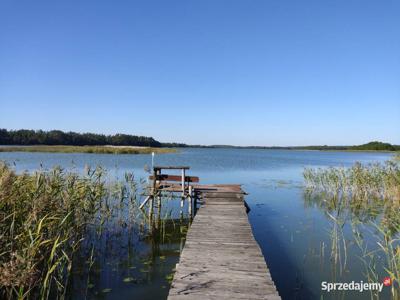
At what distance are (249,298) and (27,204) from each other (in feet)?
14.5

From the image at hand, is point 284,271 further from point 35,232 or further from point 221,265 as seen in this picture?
point 35,232

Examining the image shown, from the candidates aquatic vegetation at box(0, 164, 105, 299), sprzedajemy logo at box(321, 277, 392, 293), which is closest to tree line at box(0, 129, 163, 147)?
aquatic vegetation at box(0, 164, 105, 299)

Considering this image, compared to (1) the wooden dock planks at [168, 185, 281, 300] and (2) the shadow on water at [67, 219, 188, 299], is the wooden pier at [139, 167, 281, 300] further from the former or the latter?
(2) the shadow on water at [67, 219, 188, 299]

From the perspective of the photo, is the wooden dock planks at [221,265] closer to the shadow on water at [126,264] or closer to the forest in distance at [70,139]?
the shadow on water at [126,264]

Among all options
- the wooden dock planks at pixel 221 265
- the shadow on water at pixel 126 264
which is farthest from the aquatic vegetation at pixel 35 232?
the wooden dock planks at pixel 221 265

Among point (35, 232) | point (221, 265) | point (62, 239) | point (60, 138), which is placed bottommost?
point (221, 265)

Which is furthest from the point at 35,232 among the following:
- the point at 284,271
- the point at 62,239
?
the point at 284,271

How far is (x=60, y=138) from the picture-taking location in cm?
9219

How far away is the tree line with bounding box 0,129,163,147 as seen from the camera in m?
86.3

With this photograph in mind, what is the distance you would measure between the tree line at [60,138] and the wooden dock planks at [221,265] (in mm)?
92398

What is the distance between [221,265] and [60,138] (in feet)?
320

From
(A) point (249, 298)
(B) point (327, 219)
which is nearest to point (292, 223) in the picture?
(B) point (327, 219)

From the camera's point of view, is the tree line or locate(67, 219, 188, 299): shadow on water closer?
locate(67, 219, 188, 299): shadow on water

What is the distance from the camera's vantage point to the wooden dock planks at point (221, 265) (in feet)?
14.4
